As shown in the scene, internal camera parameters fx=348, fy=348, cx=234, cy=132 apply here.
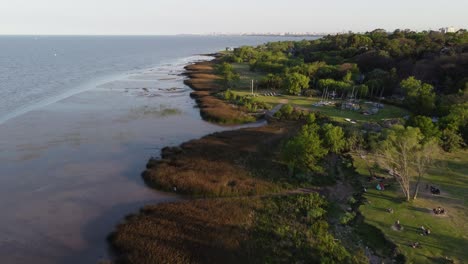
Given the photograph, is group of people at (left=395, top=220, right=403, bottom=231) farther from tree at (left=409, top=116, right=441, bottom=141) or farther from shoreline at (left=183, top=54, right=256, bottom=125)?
shoreline at (left=183, top=54, right=256, bottom=125)

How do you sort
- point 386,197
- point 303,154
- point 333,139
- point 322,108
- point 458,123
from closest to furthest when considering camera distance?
point 386,197 < point 303,154 < point 333,139 < point 458,123 < point 322,108

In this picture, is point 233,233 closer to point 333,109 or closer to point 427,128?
point 427,128

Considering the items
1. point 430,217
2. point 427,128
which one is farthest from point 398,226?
point 427,128

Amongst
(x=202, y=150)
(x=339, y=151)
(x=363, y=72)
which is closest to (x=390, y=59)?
(x=363, y=72)

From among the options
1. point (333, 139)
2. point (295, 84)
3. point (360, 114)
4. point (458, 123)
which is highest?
point (458, 123)

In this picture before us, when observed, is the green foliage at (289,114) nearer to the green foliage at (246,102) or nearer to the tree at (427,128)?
the green foliage at (246,102)

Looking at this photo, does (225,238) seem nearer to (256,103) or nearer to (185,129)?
(185,129)
